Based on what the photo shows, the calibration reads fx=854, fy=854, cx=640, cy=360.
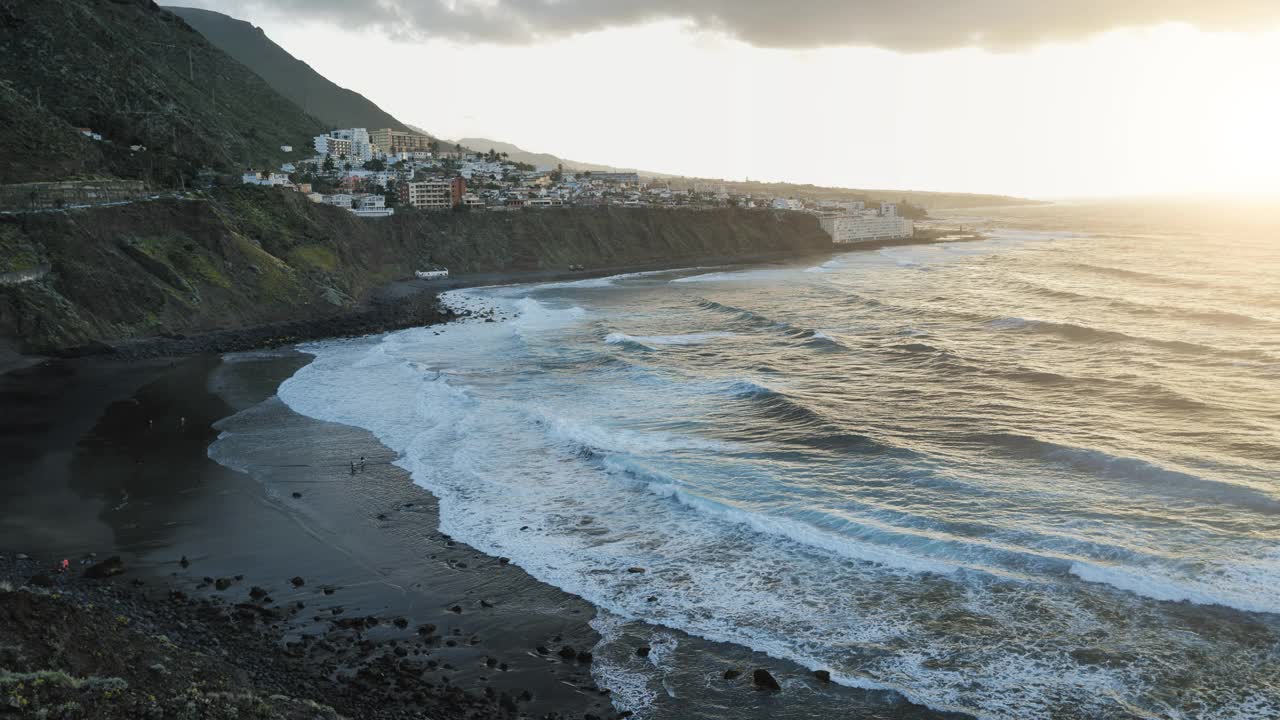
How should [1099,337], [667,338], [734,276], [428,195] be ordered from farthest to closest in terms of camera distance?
1. [428,195]
2. [734,276]
3. [667,338]
4. [1099,337]

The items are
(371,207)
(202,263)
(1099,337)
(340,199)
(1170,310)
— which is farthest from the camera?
(371,207)

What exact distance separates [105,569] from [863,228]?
165211 mm

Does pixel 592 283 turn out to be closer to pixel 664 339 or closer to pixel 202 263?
pixel 664 339

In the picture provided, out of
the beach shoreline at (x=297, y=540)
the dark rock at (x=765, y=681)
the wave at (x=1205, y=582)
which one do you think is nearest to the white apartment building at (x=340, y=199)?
the beach shoreline at (x=297, y=540)

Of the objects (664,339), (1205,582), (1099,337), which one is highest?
(1099,337)

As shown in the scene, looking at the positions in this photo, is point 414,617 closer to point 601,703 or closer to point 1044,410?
point 601,703

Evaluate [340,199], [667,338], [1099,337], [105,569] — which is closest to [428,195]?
[340,199]

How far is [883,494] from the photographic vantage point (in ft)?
89.9

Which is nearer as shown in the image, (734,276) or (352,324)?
(352,324)

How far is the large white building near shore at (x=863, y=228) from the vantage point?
6506 inches

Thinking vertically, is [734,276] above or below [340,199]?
below

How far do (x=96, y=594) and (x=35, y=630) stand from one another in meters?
6.03

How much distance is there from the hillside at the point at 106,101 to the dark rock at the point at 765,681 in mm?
67292

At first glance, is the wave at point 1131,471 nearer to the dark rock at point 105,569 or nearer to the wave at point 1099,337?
the wave at point 1099,337
